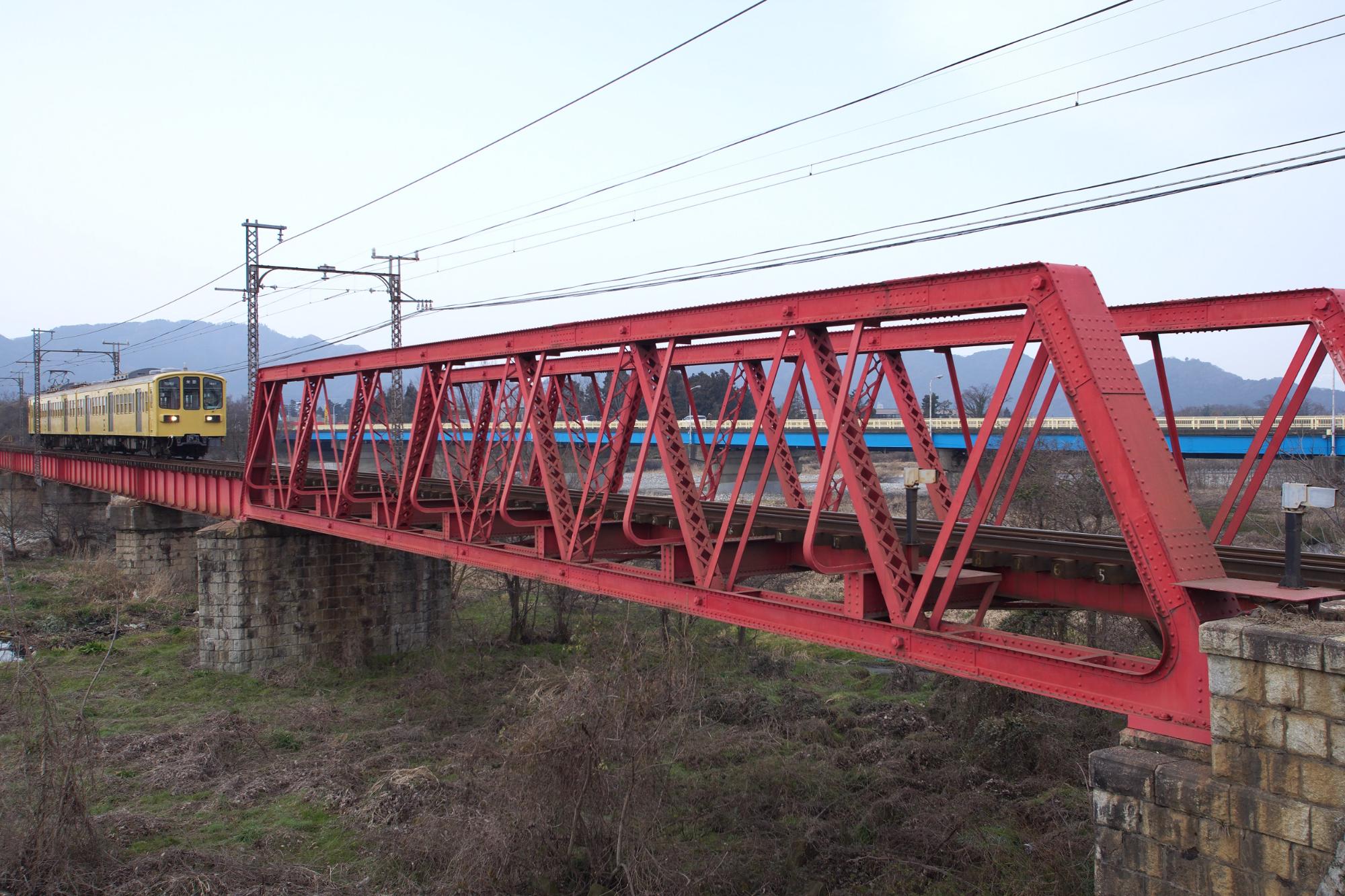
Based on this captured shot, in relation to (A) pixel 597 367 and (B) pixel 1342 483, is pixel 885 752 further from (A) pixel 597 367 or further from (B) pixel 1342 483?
(B) pixel 1342 483

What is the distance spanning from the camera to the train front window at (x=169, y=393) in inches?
1646

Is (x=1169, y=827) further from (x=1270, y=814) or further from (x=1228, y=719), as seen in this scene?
(x=1228, y=719)

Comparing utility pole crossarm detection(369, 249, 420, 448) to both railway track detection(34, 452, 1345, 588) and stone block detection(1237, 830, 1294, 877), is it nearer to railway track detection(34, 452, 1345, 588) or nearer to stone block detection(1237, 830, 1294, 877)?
railway track detection(34, 452, 1345, 588)

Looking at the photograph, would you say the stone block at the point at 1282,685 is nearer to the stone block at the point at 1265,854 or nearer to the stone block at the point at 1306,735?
the stone block at the point at 1306,735

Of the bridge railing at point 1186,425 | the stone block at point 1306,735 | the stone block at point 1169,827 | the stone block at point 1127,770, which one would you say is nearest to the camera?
the stone block at point 1306,735

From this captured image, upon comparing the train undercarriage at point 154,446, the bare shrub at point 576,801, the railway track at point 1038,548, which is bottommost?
the bare shrub at point 576,801

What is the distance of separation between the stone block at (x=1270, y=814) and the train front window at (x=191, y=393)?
4347 centimetres

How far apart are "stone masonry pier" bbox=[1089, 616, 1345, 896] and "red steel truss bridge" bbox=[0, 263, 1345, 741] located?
0.31 metres

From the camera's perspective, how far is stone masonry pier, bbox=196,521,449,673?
26.8 meters

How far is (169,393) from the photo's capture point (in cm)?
4200

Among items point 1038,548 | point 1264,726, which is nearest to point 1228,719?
point 1264,726

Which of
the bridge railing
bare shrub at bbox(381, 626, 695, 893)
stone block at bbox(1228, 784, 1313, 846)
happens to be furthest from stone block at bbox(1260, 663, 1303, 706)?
the bridge railing

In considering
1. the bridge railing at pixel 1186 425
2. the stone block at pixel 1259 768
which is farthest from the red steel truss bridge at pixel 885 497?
the bridge railing at pixel 1186 425

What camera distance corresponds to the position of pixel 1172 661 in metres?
7.43
